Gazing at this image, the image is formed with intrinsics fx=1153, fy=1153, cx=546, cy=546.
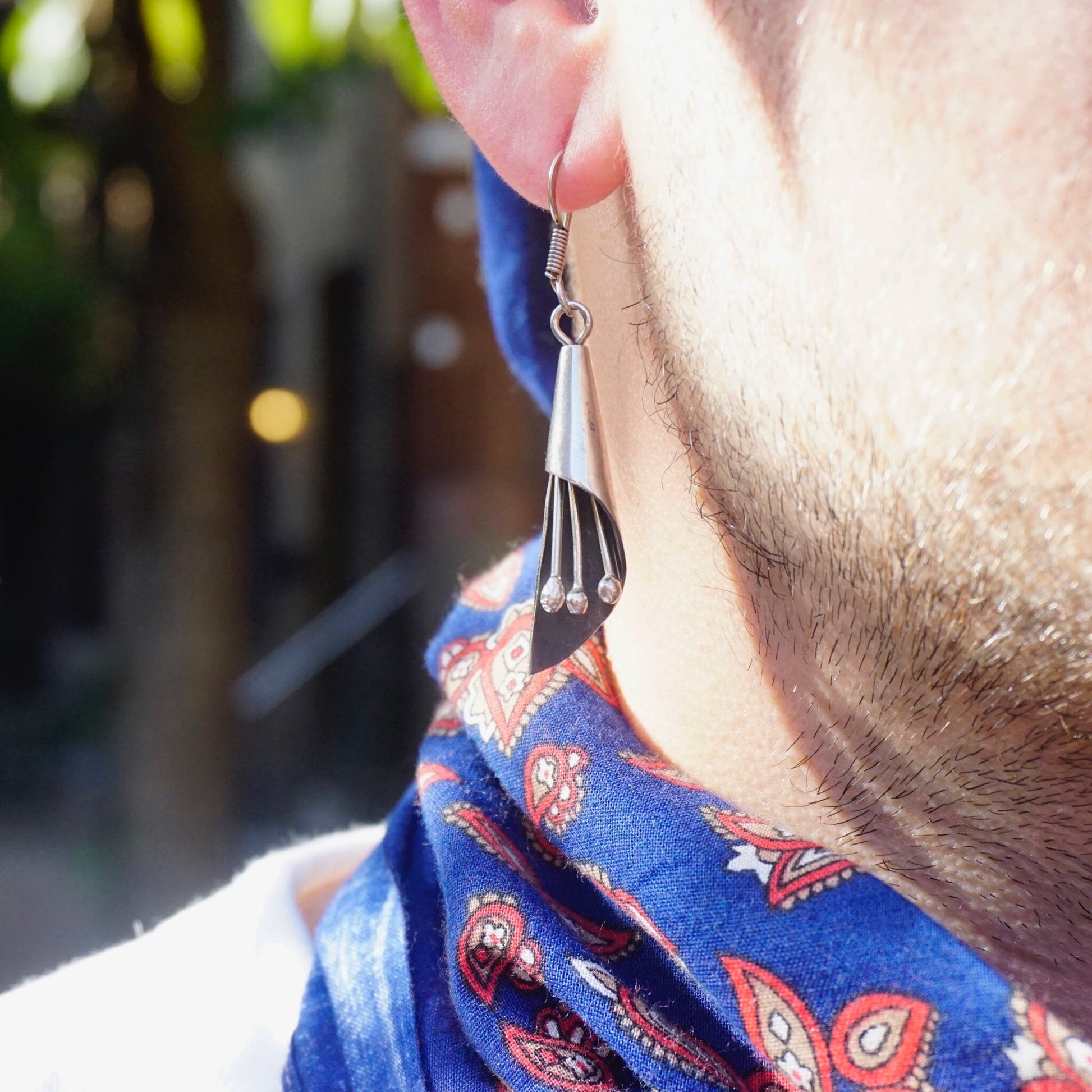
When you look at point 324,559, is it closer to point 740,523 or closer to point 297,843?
point 297,843

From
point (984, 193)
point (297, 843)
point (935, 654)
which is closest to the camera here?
point (984, 193)

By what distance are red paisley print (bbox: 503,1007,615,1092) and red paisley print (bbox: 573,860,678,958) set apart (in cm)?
10

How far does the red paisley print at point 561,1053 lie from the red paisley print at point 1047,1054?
0.31 metres

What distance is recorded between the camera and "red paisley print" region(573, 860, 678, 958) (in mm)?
887

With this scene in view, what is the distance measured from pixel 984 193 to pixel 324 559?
17.1 ft

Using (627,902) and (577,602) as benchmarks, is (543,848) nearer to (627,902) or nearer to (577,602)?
A: (627,902)

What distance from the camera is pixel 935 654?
0.87 m

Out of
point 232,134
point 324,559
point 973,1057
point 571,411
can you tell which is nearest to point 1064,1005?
point 973,1057

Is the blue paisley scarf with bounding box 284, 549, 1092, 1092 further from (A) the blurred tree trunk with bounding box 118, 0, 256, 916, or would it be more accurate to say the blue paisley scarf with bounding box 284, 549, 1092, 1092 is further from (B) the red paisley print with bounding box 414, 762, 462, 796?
(A) the blurred tree trunk with bounding box 118, 0, 256, 916

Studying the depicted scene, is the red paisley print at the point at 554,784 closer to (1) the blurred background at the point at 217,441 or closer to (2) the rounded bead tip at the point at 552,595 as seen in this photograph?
(2) the rounded bead tip at the point at 552,595

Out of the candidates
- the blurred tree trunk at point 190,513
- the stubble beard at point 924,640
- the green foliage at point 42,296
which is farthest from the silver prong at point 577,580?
the green foliage at point 42,296

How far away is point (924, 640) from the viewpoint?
0.87m

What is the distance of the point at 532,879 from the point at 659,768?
15cm

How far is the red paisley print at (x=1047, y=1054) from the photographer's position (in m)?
0.75
